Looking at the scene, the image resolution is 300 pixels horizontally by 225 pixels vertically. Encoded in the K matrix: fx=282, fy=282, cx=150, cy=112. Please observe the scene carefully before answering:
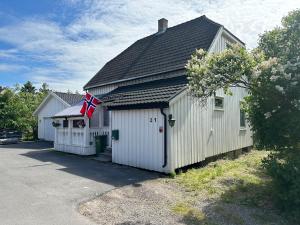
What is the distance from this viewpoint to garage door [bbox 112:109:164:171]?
1090cm

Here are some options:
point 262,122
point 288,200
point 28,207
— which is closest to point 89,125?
point 28,207

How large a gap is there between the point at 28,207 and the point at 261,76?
6.63 metres

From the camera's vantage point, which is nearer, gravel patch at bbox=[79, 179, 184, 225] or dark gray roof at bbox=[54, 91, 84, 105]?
gravel patch at bbox=[79, 179, 184, 225]

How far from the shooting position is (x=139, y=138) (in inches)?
456

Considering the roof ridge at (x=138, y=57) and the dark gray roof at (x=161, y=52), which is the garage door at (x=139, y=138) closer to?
the dark gray roof at (x=161, y=52)

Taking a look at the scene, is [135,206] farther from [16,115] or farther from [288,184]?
[16,115]

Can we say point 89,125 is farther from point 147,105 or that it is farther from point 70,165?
point 147,105

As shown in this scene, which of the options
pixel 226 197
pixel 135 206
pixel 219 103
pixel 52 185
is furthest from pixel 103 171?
pixel 219 103

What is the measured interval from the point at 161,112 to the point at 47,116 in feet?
56.4

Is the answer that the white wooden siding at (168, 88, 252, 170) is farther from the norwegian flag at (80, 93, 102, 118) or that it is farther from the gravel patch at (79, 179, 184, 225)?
the norwegian flag at (80, 93, 102, 118)

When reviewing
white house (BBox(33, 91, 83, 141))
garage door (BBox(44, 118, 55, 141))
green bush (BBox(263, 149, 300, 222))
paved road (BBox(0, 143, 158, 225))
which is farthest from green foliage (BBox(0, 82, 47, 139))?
green bush (BBox(263, 149, 300, 222))

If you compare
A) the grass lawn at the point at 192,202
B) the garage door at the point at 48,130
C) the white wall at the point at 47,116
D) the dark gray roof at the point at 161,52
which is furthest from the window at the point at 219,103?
the garage door at the point at 48,130

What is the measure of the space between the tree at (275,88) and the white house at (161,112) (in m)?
2.77

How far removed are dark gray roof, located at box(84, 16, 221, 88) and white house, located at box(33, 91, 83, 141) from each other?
441 cm
